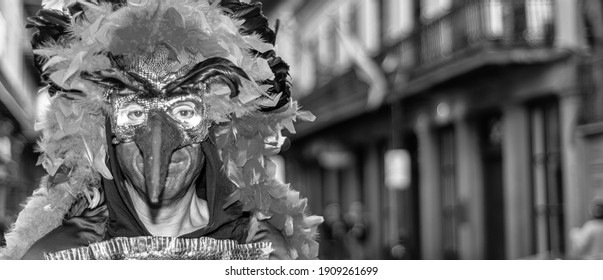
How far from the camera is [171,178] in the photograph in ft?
7.39

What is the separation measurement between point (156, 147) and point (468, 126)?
15133 mm

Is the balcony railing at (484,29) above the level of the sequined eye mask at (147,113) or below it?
above

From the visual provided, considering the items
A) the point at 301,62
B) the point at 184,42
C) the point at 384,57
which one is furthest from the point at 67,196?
the point at 301,62

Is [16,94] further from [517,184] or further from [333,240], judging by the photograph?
[333,240]

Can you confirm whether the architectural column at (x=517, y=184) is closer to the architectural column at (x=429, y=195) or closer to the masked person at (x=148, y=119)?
the architectural column at (x=429, y=195)

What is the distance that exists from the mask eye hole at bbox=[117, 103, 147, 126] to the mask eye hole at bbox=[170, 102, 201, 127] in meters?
0.06

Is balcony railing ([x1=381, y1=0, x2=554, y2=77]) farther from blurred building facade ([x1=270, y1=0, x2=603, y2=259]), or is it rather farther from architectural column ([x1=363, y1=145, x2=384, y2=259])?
architectural column ([x1=363, y1=145, x2=384, y2=259])

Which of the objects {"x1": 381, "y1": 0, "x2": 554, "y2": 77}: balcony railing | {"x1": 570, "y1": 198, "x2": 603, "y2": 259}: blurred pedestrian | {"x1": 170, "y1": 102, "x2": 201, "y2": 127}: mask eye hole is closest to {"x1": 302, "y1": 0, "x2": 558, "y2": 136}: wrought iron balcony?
{"x1": 381, "y1": 0, "x2": 554, "y2": 77}: balcony railing

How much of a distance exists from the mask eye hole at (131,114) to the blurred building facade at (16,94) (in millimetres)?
291

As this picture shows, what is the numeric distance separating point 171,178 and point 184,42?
0.97 ft

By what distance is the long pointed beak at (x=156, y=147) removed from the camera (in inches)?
87.4

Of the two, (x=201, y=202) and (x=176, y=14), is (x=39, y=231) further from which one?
(x=176, y=14)

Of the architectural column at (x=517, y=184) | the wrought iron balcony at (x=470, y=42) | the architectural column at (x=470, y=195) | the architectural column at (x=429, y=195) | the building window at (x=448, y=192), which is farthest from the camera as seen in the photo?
the architectural column at (x=429, y=195)

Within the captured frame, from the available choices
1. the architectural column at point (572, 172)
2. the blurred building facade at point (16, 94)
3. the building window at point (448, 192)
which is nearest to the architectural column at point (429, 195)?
the building window at point (448, 192)
